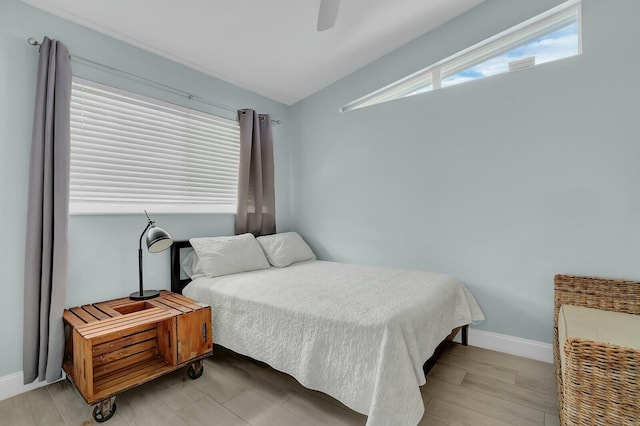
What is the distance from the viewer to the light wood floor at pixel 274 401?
155 centimetres

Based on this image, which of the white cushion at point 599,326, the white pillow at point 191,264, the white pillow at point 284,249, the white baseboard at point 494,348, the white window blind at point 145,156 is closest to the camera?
the white cushion at point 599,326

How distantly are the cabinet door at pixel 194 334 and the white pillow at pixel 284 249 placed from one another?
0.95 m

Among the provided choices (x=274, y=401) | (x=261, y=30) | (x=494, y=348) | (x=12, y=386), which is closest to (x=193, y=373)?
(x=274, y=401)

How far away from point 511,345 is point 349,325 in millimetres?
1581

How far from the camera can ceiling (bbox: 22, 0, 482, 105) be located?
2027 mm

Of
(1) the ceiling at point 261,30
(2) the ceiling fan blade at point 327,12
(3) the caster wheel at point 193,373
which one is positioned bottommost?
(3) the caster wheel at point 193,373

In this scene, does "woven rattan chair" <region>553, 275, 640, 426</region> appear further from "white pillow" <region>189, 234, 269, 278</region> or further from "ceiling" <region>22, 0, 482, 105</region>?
"ceiling" <region>22, 0, 482, 105</region>

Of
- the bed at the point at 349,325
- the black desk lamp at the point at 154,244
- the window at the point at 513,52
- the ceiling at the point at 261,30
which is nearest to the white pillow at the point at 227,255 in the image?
the bed at the point at 349,325

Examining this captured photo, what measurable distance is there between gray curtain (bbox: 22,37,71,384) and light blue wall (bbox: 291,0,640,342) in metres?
2.29

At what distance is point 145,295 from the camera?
2.19 m

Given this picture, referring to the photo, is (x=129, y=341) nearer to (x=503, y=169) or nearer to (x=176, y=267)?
(x=176, y=267)

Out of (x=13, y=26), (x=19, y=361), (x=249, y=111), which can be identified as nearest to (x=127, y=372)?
(x=19, y=361)

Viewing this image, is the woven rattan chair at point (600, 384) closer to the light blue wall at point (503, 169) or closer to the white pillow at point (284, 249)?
the light blue wall at point (503, 169)

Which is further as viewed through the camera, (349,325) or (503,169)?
(503,169)
